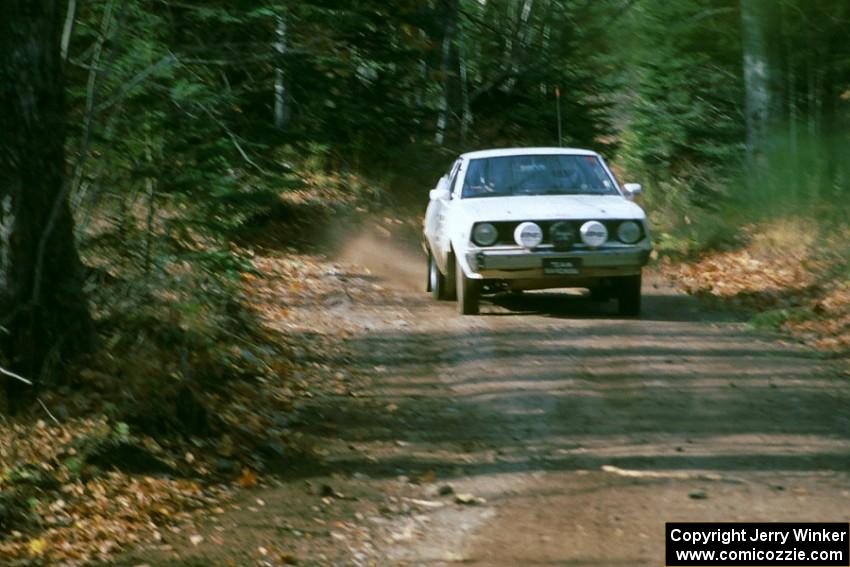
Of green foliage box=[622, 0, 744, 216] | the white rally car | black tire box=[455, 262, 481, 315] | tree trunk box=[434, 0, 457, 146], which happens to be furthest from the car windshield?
green foliage box=[622, 0, 744, 216]

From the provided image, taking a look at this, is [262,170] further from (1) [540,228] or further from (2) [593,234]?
(2) [593,234]

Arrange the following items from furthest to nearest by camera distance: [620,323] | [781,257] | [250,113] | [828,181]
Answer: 1. [828,181]
2. [250,113]
3. [781,257]
4. [620,323]

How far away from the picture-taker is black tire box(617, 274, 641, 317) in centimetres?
1365

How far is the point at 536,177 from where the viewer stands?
14477 mm

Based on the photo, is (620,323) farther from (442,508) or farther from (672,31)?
(672,31)

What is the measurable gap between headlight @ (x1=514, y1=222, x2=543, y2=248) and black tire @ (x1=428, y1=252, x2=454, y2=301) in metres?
1.80

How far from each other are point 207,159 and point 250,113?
684cm

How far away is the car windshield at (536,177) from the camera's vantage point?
14.3m

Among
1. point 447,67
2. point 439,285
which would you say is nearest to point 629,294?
point 439,285

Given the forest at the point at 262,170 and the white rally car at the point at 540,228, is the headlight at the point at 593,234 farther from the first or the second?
the forest at the point at 262,170

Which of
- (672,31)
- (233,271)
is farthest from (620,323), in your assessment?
(672,31)

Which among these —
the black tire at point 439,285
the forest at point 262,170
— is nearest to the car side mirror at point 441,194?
the black tire at point 439,285

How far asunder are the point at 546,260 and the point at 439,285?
2.34 metres

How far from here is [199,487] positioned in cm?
733
